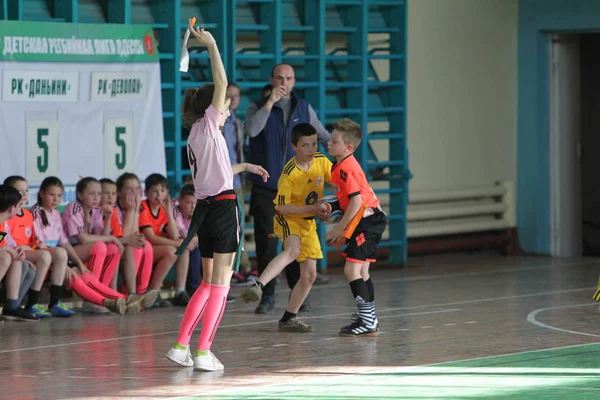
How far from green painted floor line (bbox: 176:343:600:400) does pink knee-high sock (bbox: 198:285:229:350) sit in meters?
0.66

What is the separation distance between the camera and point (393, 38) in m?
14.0

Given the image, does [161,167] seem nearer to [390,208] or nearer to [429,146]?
[390,208]

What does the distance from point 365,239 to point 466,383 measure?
6.81ft

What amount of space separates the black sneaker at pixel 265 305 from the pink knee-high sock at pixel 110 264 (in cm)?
125

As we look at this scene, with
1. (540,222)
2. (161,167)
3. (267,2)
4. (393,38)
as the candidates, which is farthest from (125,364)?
(540,222)

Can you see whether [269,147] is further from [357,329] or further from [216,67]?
[216,67]

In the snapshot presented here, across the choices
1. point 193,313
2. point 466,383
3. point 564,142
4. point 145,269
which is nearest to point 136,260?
point 145,269

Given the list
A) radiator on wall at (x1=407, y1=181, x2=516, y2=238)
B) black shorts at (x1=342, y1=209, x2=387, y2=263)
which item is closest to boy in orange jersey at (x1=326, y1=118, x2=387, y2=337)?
black shorts at (x1=342, y1=209, x2=387, y2=263)

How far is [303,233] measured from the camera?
8.84 metres

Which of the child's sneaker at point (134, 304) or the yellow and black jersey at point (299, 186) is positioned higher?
the yellow and black jersey at point (299, 186)

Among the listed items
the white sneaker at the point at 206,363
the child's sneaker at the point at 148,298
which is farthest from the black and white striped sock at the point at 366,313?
the child's sneaker at the point at 148,298

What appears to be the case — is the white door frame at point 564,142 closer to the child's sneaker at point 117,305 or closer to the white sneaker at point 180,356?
the child's sneaker at point 117,305

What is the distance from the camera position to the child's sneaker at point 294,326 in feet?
28.7

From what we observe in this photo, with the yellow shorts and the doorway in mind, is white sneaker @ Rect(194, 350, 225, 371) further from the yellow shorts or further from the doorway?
the doorway
